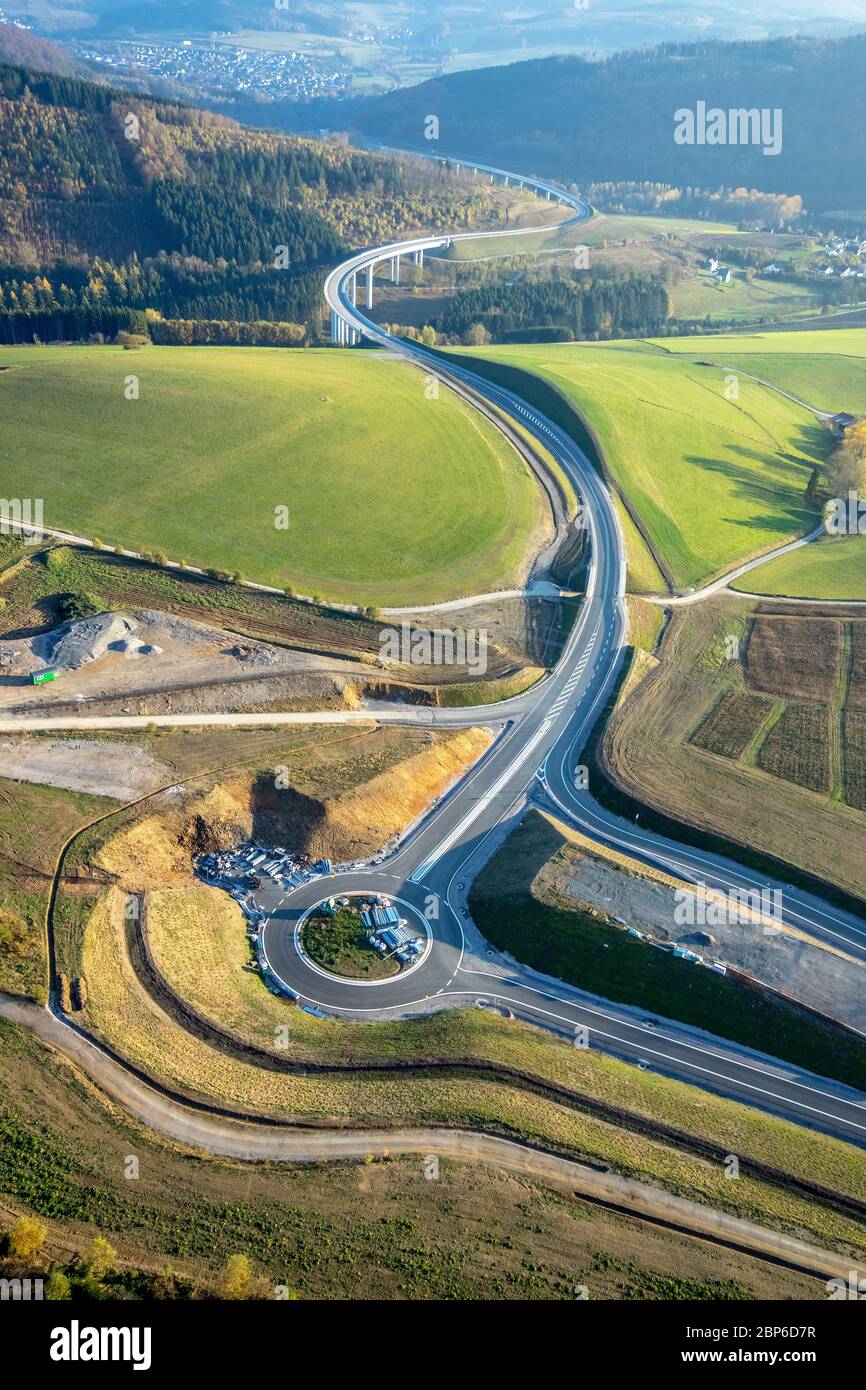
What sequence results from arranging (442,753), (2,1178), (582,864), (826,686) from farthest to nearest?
1. (826,686)
2. (442,753)
3. (582,864)
4. (2,1178)

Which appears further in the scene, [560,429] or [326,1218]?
[560,429]

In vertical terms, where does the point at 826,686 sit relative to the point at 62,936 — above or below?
above

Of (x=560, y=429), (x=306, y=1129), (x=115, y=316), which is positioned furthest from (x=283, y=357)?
(x=306, y=1129)

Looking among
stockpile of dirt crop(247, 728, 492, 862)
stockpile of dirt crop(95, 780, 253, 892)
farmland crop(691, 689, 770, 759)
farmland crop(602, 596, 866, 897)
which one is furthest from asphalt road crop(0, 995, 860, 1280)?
farmland crop(691, 689, 770, 759)

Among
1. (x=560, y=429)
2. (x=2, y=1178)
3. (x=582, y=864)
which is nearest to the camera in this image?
(x=2, y=1178)

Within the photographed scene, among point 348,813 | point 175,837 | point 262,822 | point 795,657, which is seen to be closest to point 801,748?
point 795,657

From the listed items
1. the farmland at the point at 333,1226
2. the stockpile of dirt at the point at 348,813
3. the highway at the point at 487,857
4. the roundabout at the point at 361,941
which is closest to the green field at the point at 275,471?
the highway at the point at 487,857

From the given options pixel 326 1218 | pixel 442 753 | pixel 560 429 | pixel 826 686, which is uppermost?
pixel 560 429

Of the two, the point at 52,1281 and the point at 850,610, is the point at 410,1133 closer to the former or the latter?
the point at 52,1281
